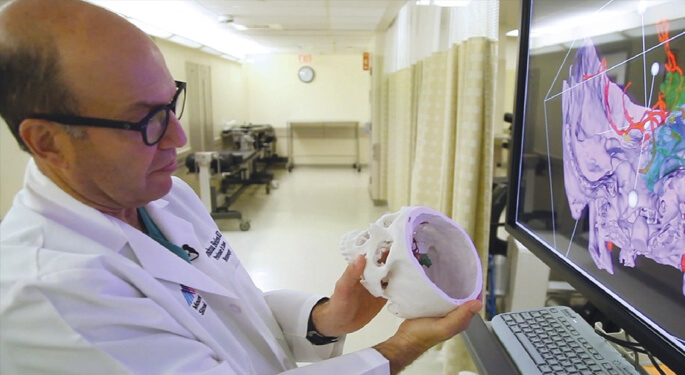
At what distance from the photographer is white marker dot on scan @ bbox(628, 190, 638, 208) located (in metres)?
0.76

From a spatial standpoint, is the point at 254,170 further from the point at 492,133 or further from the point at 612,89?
the point at 612,89

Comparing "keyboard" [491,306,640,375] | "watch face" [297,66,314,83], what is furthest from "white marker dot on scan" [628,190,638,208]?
"watch face" [297,66,314,83]

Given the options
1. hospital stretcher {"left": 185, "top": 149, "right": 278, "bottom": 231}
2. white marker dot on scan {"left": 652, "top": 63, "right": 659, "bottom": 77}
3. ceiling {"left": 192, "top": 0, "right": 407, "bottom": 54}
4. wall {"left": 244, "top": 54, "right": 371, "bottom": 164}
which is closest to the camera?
white marker dot on scan {"left": 652, "top": 63, "right": 659, "bottom": 77}

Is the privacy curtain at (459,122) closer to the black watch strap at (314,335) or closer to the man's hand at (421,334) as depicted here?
the black watch strap at (314,335)

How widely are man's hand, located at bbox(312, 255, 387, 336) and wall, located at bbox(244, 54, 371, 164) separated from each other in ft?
25.7

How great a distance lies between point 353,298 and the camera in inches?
40.2

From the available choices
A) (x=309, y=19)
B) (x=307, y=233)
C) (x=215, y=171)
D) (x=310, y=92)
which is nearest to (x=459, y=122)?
(x=307, y=233)

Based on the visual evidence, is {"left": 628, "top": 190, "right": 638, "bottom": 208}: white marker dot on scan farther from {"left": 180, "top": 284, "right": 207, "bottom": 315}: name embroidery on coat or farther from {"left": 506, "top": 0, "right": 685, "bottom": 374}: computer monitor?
{"left": 180, "top": 284, "right": 207, "bottom": 315}: name embroidery on coat

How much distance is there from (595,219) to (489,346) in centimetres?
36

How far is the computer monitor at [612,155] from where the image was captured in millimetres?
684

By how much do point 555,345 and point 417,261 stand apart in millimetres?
407

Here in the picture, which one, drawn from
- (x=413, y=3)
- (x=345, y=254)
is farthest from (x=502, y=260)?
(x=413, y=3)

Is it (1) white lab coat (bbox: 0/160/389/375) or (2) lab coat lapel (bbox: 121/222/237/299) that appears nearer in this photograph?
(1) white lab coat (bbox: 0/160/389/375)

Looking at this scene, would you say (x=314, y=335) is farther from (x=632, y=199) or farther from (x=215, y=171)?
(x=215, y=171)
